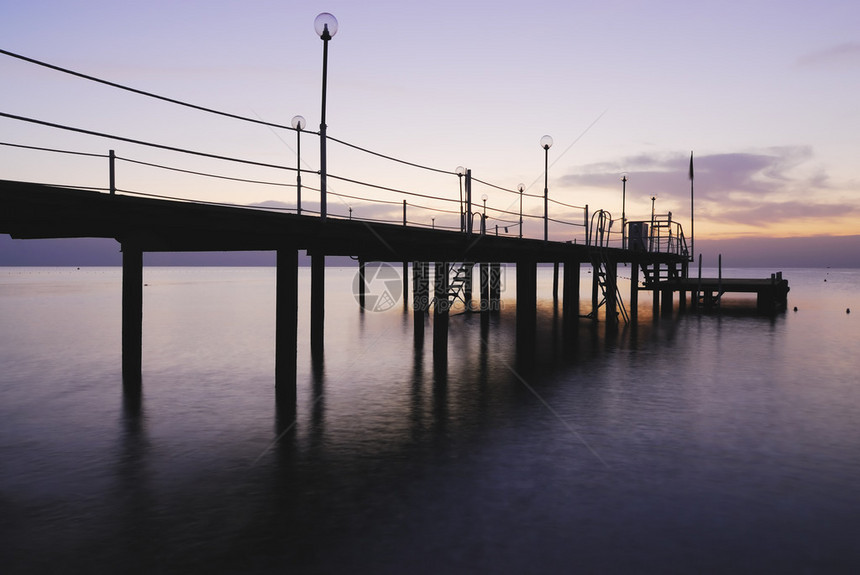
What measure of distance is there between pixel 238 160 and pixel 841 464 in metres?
11.9

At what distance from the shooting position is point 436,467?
1085 cm

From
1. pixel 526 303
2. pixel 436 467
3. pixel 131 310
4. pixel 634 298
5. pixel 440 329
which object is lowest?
pixel 436 467

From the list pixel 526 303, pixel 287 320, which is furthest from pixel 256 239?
pixel 526 303

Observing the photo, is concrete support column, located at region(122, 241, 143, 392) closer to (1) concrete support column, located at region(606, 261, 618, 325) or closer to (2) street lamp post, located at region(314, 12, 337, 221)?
(2) street lamp post, located at region(314, 12, 337, 221)

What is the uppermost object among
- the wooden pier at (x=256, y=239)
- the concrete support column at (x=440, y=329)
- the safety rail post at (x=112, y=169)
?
the safety rail post at (x=112, y=169)

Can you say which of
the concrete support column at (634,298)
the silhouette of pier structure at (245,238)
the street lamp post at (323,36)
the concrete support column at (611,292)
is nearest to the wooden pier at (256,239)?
the silhouette of pier structure at (245,238)

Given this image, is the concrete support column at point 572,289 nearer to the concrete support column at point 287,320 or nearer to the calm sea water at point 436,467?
the calm sea water at point 436,467

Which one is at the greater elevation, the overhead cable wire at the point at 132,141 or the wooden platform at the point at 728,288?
the overhead cable wire at the point at 132,141

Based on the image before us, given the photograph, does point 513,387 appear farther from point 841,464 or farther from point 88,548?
point 88,548

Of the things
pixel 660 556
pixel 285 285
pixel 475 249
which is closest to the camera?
pixel 660 556

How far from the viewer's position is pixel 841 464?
11.3 meters

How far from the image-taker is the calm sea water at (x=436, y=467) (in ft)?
25.2

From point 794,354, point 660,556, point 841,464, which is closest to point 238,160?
point 660,556

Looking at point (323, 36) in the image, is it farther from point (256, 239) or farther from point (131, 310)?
point (131, 310)
